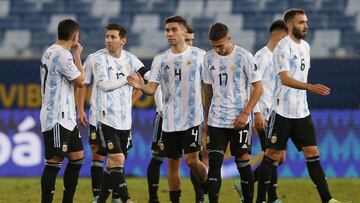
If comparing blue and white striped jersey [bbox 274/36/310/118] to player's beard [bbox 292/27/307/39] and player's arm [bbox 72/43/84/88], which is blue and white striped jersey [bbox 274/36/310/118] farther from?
player's arm [bbox 72/43/84/88]

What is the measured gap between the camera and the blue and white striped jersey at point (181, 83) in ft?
39.9

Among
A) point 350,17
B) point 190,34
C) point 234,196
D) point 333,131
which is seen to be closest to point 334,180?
point 333,131

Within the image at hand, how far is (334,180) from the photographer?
17453mm

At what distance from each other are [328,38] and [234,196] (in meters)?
9.26

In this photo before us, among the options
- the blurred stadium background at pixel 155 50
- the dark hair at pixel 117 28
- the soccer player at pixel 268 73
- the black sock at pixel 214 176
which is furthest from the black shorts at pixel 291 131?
the blurred stadium background at pixel 155 50

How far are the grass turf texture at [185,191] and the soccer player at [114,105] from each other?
5.86 ft

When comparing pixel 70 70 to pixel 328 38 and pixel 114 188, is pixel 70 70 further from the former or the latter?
pixel 328 38

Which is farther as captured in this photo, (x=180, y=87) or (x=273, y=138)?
(x=180, y=87)

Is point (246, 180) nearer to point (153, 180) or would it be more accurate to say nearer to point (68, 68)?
point (153, 180)

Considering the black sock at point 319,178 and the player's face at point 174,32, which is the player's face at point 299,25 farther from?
the black sock at point 319,178

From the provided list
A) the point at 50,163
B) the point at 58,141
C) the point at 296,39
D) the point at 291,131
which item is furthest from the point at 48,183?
the point at 296,39

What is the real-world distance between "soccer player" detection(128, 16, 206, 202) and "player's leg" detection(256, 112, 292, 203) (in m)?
0.74

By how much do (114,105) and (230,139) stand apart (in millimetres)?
1391

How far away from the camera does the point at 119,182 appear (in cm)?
1206
